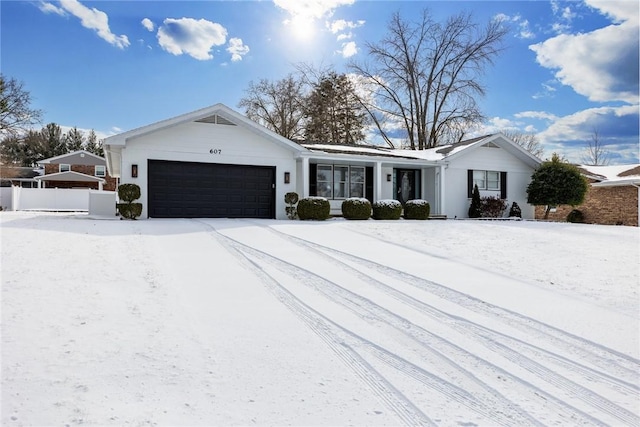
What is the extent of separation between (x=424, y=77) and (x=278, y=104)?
12.4 metres

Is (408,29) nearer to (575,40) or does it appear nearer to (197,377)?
(575,40)

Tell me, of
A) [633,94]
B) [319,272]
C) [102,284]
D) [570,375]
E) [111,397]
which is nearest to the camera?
[111,397]

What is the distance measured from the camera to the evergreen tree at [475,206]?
1852cm

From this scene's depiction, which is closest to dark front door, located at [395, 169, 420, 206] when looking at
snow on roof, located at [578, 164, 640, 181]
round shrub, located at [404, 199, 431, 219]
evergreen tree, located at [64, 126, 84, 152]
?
round shrub, located at [404, 199, 431, 219]

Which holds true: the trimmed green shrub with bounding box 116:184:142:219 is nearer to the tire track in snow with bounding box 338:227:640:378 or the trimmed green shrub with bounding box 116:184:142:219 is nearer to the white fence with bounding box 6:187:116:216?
the tire track in snow with bounding box 338:227:640:378

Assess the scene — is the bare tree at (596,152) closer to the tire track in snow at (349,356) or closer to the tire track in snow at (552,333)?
the tire track in snow at (552,333)

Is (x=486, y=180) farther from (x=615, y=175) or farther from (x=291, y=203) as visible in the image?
(x=615, y=175)

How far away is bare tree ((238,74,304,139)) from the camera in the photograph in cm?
3228

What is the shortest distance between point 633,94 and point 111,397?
23989 mm

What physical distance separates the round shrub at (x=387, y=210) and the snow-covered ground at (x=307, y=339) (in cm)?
852

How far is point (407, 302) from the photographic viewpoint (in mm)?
4766

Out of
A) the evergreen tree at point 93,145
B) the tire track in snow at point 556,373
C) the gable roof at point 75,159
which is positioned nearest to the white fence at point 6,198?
the gable roof at point 75,159

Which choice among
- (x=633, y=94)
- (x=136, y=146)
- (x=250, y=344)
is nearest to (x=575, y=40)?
(x=633, y=94)

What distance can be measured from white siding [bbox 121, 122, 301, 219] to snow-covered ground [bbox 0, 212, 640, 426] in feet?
23.0
